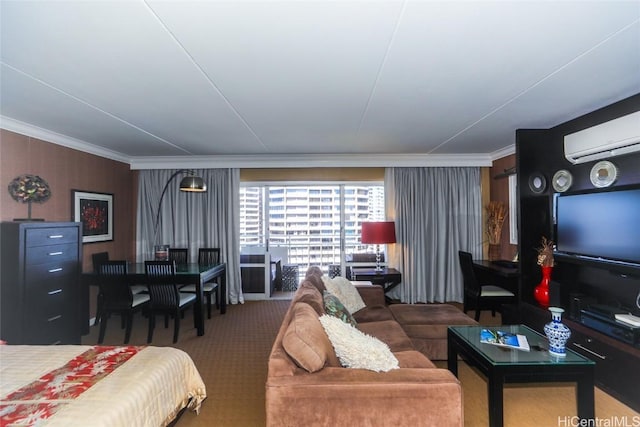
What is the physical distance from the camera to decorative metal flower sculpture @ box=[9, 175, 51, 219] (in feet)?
10.5

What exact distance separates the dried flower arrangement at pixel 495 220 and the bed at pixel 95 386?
14.7 feet

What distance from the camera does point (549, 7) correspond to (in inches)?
61.1

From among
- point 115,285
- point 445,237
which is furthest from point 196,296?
point 445,237

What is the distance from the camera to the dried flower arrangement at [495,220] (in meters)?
4.76

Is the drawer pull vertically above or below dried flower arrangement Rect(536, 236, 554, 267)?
below

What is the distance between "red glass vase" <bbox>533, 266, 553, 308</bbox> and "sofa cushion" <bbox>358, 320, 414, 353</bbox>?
5.56 feet

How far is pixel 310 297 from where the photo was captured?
96.2 inches

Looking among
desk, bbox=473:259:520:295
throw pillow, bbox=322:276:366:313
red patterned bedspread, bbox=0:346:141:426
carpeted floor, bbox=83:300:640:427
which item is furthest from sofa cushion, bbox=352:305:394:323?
red patterned bedspread, bbox=0:346:141:426

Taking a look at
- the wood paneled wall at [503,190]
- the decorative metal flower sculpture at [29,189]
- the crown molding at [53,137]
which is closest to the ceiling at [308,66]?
the crown molding at [53,137]

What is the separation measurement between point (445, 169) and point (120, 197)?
5.32 metres

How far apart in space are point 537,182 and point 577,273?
3.44 feet

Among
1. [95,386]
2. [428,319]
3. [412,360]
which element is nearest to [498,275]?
[428,319]

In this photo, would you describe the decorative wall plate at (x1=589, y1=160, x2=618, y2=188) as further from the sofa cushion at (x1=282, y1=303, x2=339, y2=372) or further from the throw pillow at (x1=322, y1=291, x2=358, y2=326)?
the sofa cushion at (x1=282, y1=303, x2=339, y2=372)

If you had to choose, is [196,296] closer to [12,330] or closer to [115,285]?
[115,285]
